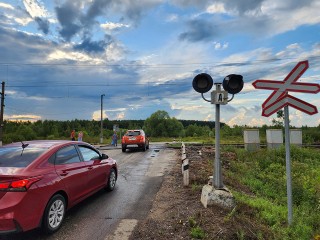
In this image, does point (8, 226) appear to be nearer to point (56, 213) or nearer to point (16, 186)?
point (16, 186)

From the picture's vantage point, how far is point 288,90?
546 centimetres

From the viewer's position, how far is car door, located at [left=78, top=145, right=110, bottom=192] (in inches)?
271

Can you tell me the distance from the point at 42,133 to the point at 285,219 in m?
91.5

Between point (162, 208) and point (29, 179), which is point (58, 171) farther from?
point (162, 208)

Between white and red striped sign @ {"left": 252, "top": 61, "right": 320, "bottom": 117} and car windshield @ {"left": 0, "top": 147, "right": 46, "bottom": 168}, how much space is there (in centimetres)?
422

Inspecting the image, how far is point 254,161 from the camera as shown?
55.9 ft

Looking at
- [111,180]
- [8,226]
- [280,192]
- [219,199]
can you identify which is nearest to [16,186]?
[8,226]

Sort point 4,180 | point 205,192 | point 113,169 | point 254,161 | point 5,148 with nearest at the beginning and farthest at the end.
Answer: point 4,180 → point 5,148 → point 205,192 → point 113,169 → point 254,161

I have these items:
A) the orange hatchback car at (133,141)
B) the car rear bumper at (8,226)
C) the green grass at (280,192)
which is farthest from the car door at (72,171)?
the orange hatchback car at (133,141)

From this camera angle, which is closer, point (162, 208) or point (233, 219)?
point (233, 219)

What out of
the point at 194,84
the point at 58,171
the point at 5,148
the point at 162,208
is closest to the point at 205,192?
the point at 162,208

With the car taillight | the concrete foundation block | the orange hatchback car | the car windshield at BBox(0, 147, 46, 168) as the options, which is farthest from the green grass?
the orange hatchback car

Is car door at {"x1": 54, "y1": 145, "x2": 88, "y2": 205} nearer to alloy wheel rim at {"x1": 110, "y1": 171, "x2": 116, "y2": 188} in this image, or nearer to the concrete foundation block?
alloy wheel rim at {"x1": 110, "y1": 171, "x2": 116, "y2": 188}

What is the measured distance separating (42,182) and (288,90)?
4.54 meters
